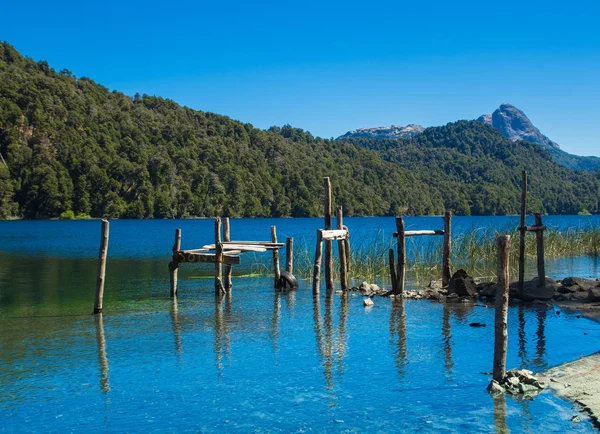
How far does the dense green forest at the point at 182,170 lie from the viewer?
10575cm

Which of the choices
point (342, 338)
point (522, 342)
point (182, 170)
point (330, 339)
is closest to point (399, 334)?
point (342, 338)

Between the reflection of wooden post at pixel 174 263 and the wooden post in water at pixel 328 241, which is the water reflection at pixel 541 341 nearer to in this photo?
the wooden post in water at pixel 328 241

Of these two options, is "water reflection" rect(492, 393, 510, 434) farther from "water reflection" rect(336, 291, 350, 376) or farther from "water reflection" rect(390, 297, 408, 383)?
"water reflection" rect(336, 291, 350, 376)

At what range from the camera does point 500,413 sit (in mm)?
8508

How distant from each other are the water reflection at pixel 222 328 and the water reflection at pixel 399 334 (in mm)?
3218

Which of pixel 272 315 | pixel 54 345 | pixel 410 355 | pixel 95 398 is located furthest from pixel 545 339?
pixel 54 345

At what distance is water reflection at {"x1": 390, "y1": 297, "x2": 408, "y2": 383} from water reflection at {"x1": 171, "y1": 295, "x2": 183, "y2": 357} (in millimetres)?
4266

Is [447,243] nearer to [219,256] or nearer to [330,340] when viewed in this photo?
[219,256]

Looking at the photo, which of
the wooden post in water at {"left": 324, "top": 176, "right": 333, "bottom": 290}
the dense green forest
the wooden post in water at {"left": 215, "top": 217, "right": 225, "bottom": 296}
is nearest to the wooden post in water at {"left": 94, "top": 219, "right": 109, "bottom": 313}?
the wooden post in water at {"left": 215, "top": 217, "right": 225, "bottom": 296}

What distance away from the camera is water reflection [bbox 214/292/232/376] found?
11.8m

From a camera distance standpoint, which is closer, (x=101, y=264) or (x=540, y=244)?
(x=101, y=264)

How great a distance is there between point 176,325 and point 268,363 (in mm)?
4384

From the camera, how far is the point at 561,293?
→ 18.2m

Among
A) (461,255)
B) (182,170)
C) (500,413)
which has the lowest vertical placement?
(500,413)
